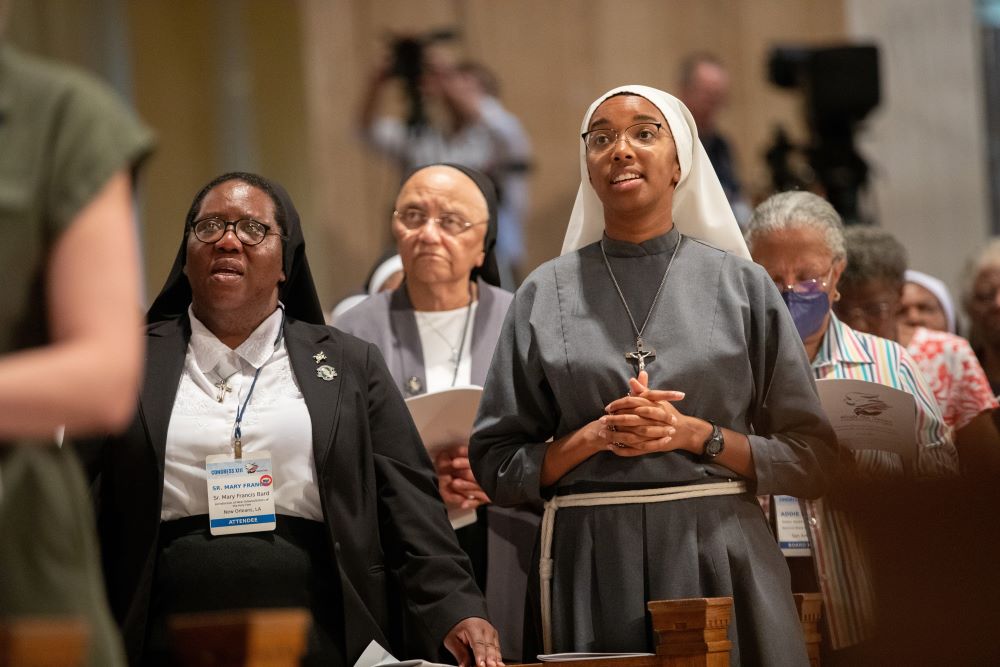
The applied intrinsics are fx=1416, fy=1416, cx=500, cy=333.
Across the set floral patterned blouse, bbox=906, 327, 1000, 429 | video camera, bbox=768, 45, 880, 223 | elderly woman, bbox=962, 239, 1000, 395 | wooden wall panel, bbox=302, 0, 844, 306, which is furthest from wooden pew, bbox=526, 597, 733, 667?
wooden wall panel, bbox=302, 0, 844, 306

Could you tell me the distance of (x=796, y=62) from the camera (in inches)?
267

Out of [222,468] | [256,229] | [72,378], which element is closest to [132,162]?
[72,378]

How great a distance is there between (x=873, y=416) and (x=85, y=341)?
7.79 ft

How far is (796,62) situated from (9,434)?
18.7 feet

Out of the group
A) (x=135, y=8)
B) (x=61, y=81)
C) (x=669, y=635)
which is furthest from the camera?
(x=135, y=8)

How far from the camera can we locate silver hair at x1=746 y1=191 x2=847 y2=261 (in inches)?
158

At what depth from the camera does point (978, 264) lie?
5.01m

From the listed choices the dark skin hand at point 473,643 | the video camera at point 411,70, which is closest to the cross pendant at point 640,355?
the dark skin hand at point 473,643

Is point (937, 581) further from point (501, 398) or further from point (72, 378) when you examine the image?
point (501, 398)

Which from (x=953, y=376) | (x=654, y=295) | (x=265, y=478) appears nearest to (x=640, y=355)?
(x=654, y=295)

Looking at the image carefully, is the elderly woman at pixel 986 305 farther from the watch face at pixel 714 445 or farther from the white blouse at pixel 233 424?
the white blouse at pixel 233 424

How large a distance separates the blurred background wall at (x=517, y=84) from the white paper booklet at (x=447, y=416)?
4428 mm

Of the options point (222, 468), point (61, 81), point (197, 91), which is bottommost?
point (222, 468)

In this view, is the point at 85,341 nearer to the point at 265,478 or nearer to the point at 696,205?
the point at 265,478
